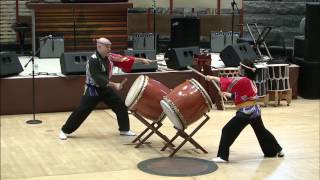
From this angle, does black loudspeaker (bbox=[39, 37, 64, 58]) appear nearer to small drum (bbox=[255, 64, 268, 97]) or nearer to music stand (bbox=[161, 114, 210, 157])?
small drum (bbox=[255, 64, 268, 97])

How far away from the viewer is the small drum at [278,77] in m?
11.4

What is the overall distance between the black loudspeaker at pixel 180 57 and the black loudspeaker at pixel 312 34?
207 cm

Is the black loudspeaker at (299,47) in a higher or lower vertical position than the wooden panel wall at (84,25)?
lower

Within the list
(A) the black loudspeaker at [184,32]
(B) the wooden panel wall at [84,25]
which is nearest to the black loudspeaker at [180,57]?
(A) the black loudspeaker at [184,32]

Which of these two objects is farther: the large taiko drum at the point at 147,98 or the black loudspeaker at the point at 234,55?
the black loudspeaker at the point at 234,55

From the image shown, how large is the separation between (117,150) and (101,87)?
2.95 ft

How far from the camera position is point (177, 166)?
7691 millimetres

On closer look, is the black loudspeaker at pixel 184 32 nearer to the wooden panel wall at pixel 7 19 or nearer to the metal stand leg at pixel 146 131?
the wooden panel wall at pixel 7 19

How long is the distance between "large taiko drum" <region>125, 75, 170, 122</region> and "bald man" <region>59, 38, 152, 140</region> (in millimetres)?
382

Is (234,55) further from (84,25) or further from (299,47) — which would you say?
(84,25)

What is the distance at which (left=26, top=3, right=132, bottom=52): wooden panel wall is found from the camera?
14.0 meters

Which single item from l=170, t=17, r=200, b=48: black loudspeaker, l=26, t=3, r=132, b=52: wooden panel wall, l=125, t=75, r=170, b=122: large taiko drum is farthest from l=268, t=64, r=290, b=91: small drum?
l=26, t=3, r=132, b=52: wooden panel wall

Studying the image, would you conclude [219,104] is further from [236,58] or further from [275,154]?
[275,154]

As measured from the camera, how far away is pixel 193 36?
45.8ft
